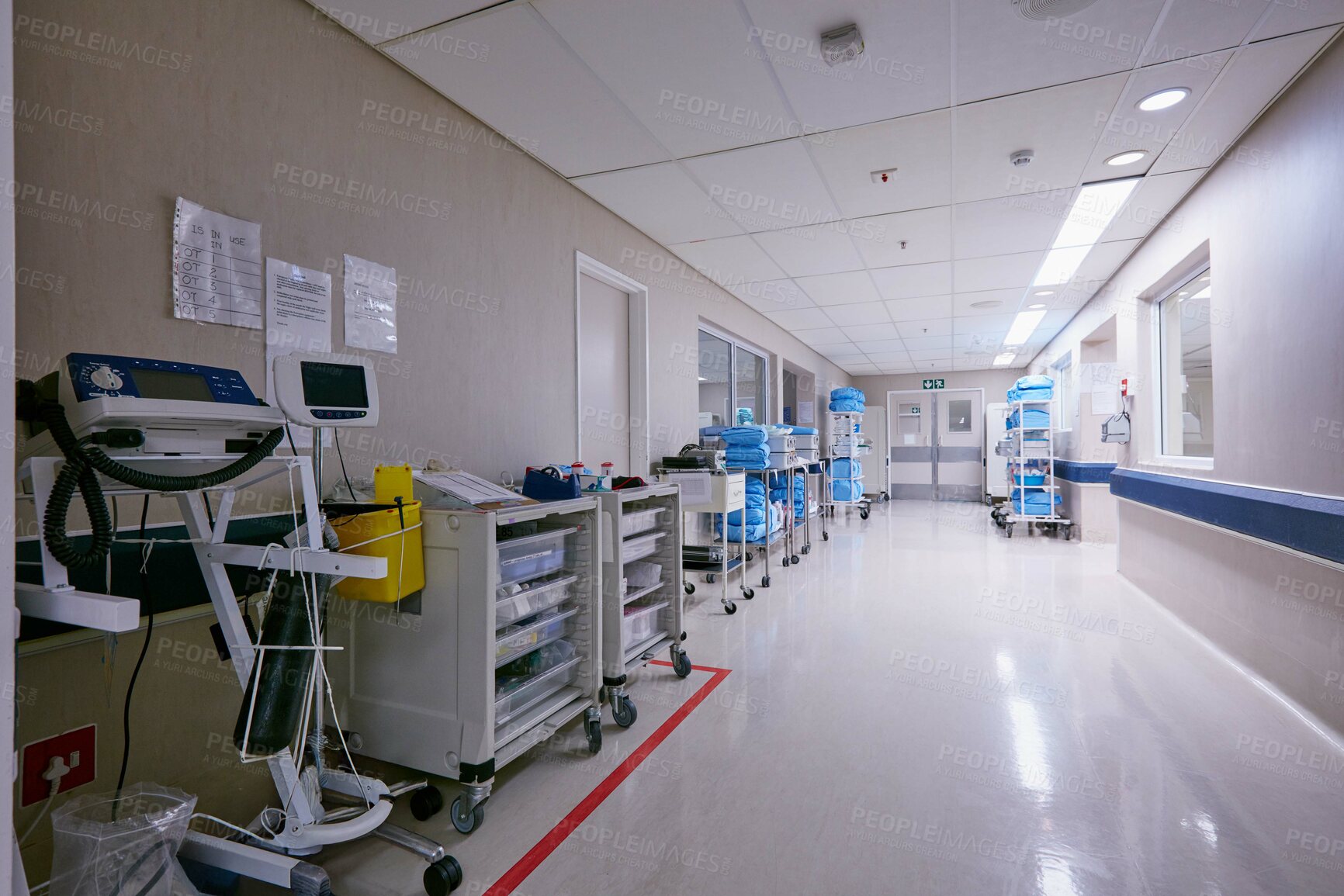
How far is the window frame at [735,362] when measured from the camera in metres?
6.02

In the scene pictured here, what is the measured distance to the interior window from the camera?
4.05 meters

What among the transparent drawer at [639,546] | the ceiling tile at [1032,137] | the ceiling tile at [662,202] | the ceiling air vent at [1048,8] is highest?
the ceiling air vent at [1048,8]

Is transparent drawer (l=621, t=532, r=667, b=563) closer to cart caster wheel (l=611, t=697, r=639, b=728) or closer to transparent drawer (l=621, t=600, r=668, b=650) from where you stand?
transparent drawer (l=621, t=600, r=668, b=650)

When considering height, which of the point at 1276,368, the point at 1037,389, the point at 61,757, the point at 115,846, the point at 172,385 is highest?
the point at 1037,389

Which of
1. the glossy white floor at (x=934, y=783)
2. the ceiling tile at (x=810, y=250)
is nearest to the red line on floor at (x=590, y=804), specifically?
the glossy white floor at (x=934, y=783)

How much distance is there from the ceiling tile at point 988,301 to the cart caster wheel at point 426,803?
6.24 m

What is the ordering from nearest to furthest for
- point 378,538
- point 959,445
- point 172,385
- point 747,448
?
1. point 172,385
2. point 378,538
3. point 747,448
4. point 959,445

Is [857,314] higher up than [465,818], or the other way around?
[857,314]

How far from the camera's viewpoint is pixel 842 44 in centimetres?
246

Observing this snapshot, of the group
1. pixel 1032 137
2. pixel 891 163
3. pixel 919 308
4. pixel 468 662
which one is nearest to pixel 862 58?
pixel 891 163

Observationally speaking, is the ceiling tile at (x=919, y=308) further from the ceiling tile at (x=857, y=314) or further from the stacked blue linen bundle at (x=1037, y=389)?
the stacked blue linen bundle at (x=1037, y=389)

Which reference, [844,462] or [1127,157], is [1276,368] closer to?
[1127,157]

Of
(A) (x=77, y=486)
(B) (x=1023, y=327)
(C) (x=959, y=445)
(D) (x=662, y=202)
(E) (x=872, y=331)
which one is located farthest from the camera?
(C) (x=959, y=445)

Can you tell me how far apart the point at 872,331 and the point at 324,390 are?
783cm
